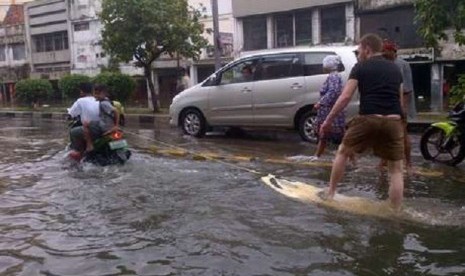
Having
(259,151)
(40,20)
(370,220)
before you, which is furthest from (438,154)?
(40,20)

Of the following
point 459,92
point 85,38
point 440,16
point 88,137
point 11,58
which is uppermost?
point 85,38

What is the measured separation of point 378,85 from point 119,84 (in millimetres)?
22037

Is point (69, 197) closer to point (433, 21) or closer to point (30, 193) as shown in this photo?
point (30, 193)

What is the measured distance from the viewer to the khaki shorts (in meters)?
5.59

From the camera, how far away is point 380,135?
5613 millimetres

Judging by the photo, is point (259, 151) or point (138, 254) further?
point (259, 151)

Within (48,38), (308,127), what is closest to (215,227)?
(308,127)

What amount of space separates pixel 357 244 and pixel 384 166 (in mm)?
3651

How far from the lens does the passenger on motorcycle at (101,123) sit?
901 cm

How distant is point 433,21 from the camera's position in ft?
36.2

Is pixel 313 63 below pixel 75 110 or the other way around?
the other way around

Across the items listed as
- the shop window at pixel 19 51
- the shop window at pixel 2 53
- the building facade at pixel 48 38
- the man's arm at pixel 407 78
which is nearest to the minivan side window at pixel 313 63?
the man's arm at pixel 407 78

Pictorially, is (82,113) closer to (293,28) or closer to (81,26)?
(293,28)

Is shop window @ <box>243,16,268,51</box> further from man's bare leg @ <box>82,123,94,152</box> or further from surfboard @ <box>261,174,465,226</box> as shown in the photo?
surfboard @ <box>261,174,465,226</box>
